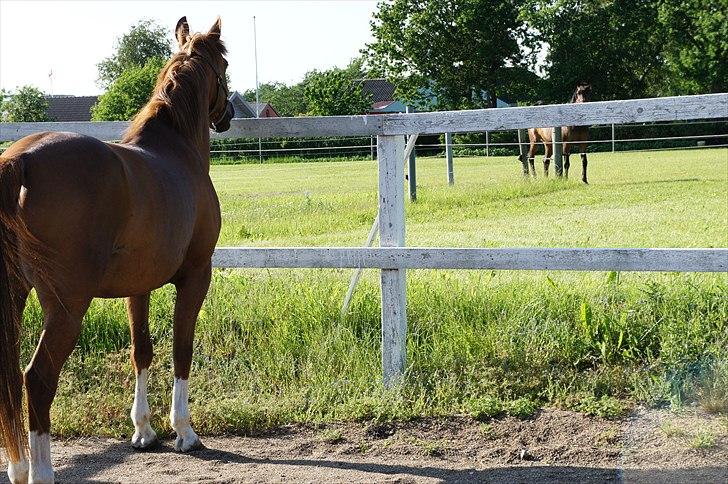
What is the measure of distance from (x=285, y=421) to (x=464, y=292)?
1724 mm

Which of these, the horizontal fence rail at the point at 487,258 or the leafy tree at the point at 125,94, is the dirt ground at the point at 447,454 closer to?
the horizontal fence rail at the point at 487,258

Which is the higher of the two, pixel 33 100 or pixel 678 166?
pixel 33 100

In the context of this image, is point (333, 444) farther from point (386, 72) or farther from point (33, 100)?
point (33, 100)

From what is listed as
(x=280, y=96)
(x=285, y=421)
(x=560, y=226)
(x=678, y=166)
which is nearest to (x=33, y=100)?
(x=280, y=96)

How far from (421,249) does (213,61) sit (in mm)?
1780

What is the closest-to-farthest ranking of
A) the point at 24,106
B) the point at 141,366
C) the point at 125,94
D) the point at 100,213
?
the point at 100,213
the point at 141,366
the point at 125,94
the point at 24,106

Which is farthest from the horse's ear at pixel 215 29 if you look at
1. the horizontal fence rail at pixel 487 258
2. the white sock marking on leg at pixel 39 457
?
the white sock marking on leg at pixel 39 457

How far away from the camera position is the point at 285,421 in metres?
5.18

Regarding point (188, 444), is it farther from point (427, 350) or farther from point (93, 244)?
Result: point (427, 350)

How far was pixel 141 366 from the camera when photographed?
502 cm

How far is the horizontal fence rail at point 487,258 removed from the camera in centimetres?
486

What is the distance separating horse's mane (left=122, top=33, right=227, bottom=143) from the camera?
498 cm

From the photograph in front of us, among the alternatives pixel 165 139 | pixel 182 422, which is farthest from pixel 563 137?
pixel 182 422

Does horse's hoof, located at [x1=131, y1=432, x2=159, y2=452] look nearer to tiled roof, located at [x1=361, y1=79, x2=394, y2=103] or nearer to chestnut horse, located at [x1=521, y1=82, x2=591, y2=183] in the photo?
chestnut horse, located at [x1=521, y1=82, x2=591, y2=183]
